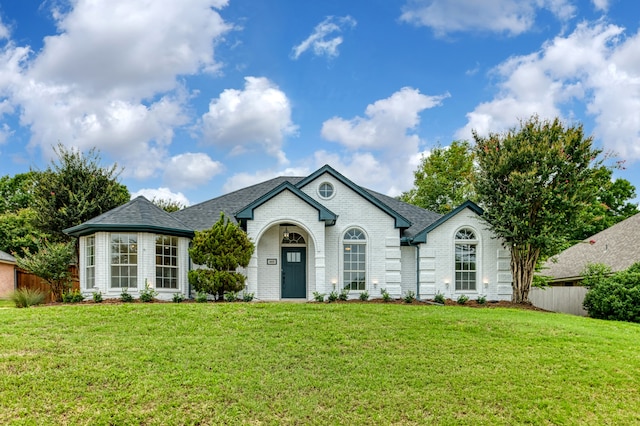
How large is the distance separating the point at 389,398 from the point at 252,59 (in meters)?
13.8

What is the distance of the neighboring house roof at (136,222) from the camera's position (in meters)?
16.6

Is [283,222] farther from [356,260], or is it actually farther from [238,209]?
[238,209]

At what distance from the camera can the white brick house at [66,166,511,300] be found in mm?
18141

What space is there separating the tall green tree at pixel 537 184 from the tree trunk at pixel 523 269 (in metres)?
0.04

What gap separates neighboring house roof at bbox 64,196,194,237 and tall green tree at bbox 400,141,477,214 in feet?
76.2

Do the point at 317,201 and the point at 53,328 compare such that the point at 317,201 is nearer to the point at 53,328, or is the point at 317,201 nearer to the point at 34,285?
the point at 53,328

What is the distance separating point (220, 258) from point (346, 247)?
16.9 ft

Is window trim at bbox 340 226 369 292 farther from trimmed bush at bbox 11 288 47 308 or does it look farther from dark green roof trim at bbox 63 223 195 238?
trimmed bush at bbox 11 288 47 308

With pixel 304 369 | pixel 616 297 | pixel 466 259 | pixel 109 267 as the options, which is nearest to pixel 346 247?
pixel 466 259

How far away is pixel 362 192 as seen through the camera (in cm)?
1916

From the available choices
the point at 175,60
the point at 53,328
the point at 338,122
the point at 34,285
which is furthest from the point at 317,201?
the point at 34,285

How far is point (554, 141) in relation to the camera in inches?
713

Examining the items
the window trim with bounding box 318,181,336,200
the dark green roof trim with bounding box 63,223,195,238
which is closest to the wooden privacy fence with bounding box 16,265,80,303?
the dark green roof trim with bounding box 63,223,195,238

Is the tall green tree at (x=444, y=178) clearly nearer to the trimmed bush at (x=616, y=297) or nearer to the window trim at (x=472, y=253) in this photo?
the window trim at (x=472, y=253)
